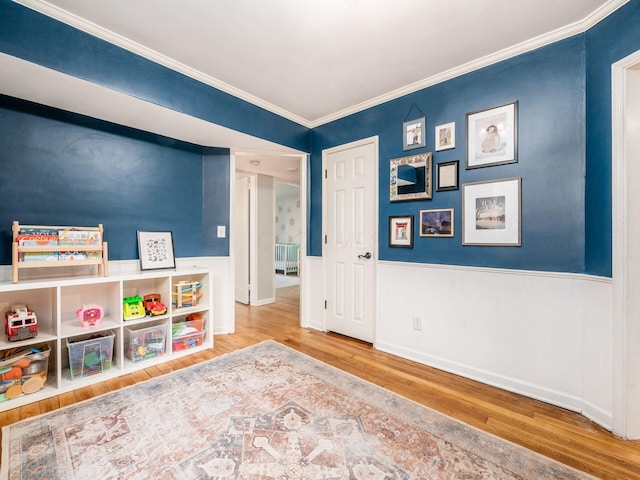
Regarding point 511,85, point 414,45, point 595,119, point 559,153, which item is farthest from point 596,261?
point 414,45

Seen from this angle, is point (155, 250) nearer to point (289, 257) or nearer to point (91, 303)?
point (91, 303)

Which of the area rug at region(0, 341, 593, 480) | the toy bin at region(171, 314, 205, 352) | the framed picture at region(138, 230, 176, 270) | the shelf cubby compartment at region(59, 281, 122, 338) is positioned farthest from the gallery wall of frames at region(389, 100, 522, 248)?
the shelf cubby compartment at region(59, 281, 122, 338)

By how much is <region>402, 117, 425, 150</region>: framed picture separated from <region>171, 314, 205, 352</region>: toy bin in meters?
2.71

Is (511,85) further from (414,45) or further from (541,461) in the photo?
(541,461)

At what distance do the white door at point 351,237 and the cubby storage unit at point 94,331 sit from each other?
4.62 ft

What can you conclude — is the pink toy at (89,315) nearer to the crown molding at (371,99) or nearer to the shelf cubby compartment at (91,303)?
the shelf cubby compartment at (91,303)

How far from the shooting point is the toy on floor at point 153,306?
2.57 m

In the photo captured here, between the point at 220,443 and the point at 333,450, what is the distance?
619 millimetres

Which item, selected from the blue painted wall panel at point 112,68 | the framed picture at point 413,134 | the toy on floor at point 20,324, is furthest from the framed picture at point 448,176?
the toy on floor at point 20,324

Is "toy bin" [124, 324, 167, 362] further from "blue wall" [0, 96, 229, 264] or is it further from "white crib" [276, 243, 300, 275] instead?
"white crib" [276, 243, 300, 275]

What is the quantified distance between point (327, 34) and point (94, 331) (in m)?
2.80

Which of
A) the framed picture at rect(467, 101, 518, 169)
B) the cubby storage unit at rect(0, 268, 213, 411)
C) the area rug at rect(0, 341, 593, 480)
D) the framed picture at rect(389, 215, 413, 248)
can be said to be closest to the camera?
the area rug at rect(0, 341, 593, 480)

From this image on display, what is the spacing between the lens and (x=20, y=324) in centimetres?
196

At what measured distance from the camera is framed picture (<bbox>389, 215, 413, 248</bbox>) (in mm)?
2678
